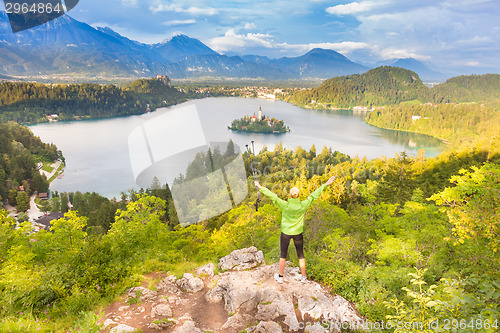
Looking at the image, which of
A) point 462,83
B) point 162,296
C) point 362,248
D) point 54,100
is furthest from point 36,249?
point 462,83

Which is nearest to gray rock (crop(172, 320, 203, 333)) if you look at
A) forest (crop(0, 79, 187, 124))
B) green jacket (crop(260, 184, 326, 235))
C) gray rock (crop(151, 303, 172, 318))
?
gray rock (crop(151, 303, 172, 318))

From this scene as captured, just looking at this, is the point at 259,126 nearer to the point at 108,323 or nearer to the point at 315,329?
the point at 315,329

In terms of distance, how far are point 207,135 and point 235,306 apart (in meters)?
46.3

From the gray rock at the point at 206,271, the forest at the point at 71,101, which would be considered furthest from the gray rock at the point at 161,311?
the forest at the point at 71,101

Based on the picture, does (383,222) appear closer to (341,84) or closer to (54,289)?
(54,289)

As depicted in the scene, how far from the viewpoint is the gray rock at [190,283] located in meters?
5.24

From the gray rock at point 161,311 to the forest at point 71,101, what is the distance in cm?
12410

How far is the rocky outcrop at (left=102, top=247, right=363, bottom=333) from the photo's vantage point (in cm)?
405

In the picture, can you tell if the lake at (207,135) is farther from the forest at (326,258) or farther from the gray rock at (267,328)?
the gray rock at (267,328)

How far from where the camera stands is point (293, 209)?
4.25m

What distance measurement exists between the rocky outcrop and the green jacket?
47.1 inches

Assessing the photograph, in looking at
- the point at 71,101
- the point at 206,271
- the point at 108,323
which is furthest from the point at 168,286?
the point at 71,101

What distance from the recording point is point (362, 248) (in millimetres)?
7727

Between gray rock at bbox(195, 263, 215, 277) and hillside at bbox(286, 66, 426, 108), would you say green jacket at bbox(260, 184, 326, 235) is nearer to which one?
gray rock at bbox(195, 263, 215, 277)
